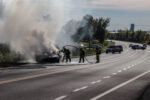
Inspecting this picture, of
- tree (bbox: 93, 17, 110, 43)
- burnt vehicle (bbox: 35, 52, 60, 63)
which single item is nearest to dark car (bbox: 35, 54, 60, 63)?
burnt vehicle (bbox: 35, 52, 60, 63)

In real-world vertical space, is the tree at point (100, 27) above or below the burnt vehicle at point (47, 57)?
above

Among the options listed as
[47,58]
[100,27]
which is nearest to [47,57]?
[47,58]

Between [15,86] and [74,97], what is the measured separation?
2.82 meters

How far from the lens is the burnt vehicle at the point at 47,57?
27708mm

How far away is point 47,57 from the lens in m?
27.8

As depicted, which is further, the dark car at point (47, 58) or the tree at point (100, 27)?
the tree at point (100, 27)

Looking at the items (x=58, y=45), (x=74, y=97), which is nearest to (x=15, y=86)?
Result: (x=74, y=97)

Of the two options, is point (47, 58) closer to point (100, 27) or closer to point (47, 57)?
point (47, 57)

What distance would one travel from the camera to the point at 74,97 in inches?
427

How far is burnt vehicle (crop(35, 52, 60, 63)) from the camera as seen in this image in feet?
90.9

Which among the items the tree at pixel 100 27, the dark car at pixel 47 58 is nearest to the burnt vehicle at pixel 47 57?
the dark car at pixel 47 58

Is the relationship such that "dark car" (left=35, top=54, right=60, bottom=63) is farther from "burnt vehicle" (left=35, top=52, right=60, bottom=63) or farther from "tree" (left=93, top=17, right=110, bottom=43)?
"tree" (left=93, top=17, right=110, bottom=43)

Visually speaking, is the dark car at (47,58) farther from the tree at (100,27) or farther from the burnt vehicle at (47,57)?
the tree at (100,27)

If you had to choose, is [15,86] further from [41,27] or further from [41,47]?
[41,27]
